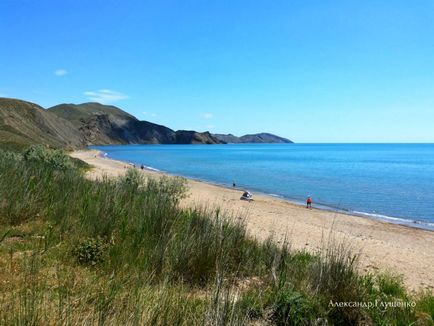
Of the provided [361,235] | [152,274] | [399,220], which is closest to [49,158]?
[361,235]

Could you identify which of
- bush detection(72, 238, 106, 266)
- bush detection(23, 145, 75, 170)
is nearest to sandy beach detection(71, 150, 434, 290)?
bush detection(23, 145, 75, 170)

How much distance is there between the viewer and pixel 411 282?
938cm

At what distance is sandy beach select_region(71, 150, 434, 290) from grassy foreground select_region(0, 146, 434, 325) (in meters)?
2.21

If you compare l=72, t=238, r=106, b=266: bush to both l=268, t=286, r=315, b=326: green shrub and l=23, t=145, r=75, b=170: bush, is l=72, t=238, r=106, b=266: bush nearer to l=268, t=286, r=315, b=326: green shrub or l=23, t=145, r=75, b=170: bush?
l=268, t=286, r=315, b=326: green shrub

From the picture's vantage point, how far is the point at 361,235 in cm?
1616

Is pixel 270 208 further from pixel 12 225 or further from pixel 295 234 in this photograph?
pixel 12 225

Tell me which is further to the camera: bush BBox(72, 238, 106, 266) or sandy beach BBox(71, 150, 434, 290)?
sandy beach BBox(71, 150, 434, 290)

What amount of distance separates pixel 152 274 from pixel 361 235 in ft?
47.0

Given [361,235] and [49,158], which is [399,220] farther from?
[49,158]

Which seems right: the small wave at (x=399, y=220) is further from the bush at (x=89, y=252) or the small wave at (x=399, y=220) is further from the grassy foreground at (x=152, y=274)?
the bush at (x=89, y=252)

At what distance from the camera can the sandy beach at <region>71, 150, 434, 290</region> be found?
10.5m

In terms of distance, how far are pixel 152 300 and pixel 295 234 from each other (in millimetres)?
12811

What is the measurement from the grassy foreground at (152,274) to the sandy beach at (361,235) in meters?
2.21

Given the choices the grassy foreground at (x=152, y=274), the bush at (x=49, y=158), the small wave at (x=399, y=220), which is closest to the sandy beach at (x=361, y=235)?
the small wave at (x=399, y=220)
